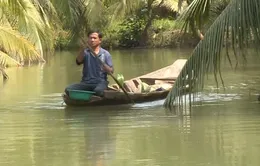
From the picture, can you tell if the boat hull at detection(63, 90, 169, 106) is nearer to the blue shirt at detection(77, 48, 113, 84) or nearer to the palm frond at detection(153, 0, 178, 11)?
the blue shirt at detection(77, 48, 113, 84)

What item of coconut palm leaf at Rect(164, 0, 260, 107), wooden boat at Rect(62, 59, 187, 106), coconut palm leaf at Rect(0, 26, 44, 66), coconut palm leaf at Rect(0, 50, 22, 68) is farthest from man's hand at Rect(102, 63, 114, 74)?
coconut palm leaf at Rect(0, 50, 22, 68)

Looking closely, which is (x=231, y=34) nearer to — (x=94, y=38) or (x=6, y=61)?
(x=94, y=38)

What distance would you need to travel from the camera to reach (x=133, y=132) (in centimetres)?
878

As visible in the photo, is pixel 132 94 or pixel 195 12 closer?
pixel 195 12

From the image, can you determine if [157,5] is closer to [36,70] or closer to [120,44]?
[120,44]

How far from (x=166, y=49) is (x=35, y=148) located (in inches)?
1067

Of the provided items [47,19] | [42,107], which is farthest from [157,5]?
[42,107]

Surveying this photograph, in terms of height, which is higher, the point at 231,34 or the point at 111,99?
the point at 231,34

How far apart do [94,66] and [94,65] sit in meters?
0.02

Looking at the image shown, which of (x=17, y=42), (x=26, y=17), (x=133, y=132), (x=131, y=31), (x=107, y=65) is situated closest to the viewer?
(x=133, y=132)

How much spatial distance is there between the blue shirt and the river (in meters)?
0.57

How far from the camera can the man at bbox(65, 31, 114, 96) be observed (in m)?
11.3


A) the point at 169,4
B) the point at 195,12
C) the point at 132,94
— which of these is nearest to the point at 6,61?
the point at 132,94

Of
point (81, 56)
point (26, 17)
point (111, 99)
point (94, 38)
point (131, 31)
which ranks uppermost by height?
point (26, 17)
